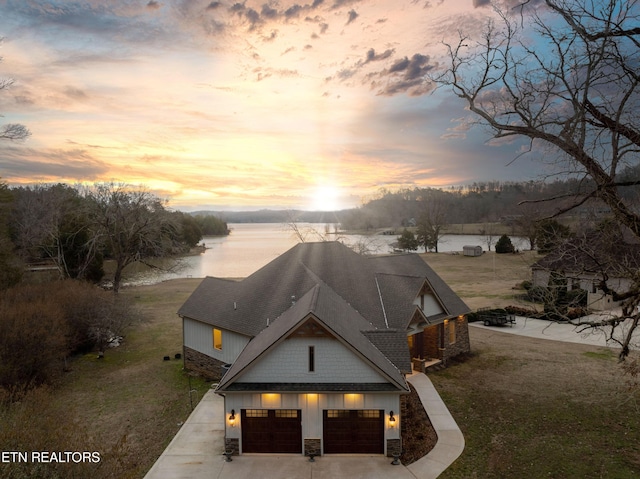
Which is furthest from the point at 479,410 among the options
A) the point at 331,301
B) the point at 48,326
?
the point at 48,326

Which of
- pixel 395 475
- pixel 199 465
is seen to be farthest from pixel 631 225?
pixel 199 465

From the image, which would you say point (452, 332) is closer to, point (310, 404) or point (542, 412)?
point (542, 412)

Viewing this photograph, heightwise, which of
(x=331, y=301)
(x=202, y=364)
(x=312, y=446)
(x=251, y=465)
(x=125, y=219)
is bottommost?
(x=251, y=465)

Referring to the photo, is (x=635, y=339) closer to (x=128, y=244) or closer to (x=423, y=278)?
(x=423, y=278)

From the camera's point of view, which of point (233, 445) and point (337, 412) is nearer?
point (233, 445)

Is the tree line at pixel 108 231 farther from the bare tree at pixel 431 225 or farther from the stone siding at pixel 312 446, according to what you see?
the bare tree at pixel 431 225
